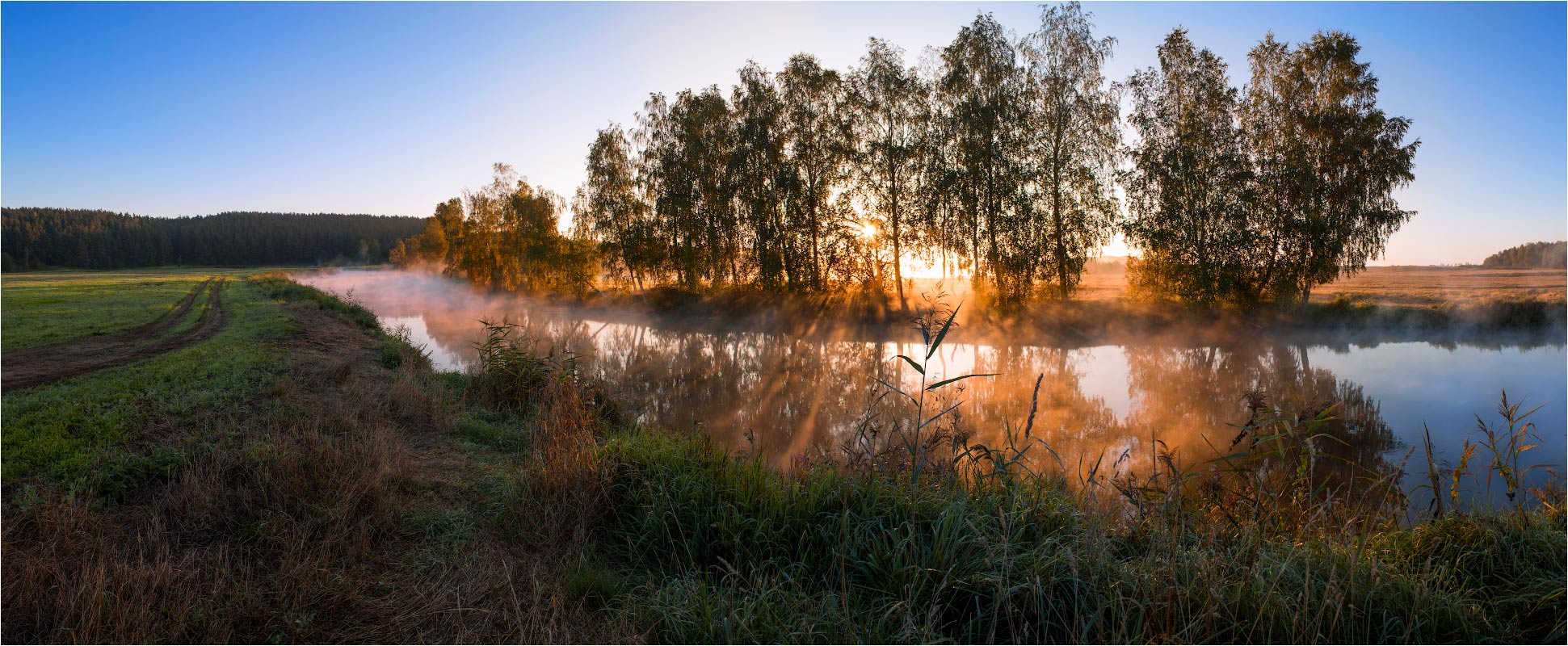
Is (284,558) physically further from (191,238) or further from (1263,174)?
(191,238)

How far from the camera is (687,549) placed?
12.3 feet

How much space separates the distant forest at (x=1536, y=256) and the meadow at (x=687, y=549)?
88.9 feet

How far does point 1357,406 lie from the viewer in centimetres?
1009

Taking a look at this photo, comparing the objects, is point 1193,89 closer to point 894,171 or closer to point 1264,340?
point 1264,340

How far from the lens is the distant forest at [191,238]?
75.6 metres

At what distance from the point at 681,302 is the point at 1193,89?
2045 centimetres

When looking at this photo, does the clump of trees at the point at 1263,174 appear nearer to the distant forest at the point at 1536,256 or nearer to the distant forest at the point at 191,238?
the distant forest at the point at 1536,256

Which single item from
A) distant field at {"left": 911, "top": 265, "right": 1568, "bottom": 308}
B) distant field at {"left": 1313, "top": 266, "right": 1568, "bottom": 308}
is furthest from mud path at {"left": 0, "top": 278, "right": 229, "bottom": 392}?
distant field at {"left": 1313, "top": 266, "right": 1568, "bottom": 308}

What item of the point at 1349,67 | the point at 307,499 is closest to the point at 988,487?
the point at 307,499

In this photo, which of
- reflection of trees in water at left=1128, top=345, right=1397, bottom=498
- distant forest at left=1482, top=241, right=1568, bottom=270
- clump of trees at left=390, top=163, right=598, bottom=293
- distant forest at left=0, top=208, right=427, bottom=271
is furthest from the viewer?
distant forest at left=0, top=208, right=427, bottom=271

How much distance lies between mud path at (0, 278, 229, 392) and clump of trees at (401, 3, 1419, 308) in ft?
51.8

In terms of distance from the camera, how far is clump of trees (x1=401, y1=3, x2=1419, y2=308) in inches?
709

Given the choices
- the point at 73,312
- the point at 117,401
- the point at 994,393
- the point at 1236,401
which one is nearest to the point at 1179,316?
the point at 1236,401

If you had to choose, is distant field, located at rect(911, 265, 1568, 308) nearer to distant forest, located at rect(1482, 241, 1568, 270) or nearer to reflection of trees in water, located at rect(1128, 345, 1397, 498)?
distant forest, located at rect(1482, 241, 1568, 270)
